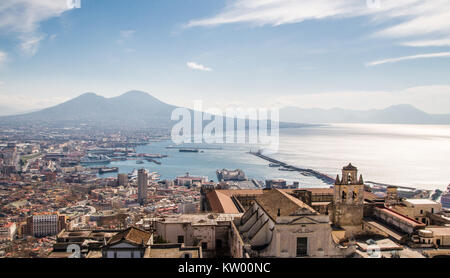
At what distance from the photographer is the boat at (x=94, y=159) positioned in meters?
51.6

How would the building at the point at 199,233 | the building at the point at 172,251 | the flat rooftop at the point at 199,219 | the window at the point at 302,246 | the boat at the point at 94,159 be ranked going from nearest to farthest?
1. the building at the point at 172,251
2. the window at the point at 302,246
3. the building at the point at 199,233
4. the flat rooftop at the point at 199,219
5. the boat at the point at 94,159

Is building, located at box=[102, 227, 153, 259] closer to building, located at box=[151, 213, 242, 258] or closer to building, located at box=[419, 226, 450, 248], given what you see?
building, located at box=[151, 213, 242, 258]

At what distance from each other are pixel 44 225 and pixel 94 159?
114ft

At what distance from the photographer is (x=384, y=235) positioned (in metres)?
7.97

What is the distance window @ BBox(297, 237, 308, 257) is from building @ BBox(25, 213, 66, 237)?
17.2m

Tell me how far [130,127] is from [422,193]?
82493mm

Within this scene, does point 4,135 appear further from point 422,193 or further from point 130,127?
point 422,193

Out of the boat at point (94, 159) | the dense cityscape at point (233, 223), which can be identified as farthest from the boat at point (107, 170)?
the dense cityscape at point (233, 223)

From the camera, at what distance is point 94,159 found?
173ft

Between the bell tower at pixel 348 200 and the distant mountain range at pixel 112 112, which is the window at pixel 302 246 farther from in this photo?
the distant mountain range at pixel 112 112

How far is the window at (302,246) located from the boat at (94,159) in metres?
50.1
